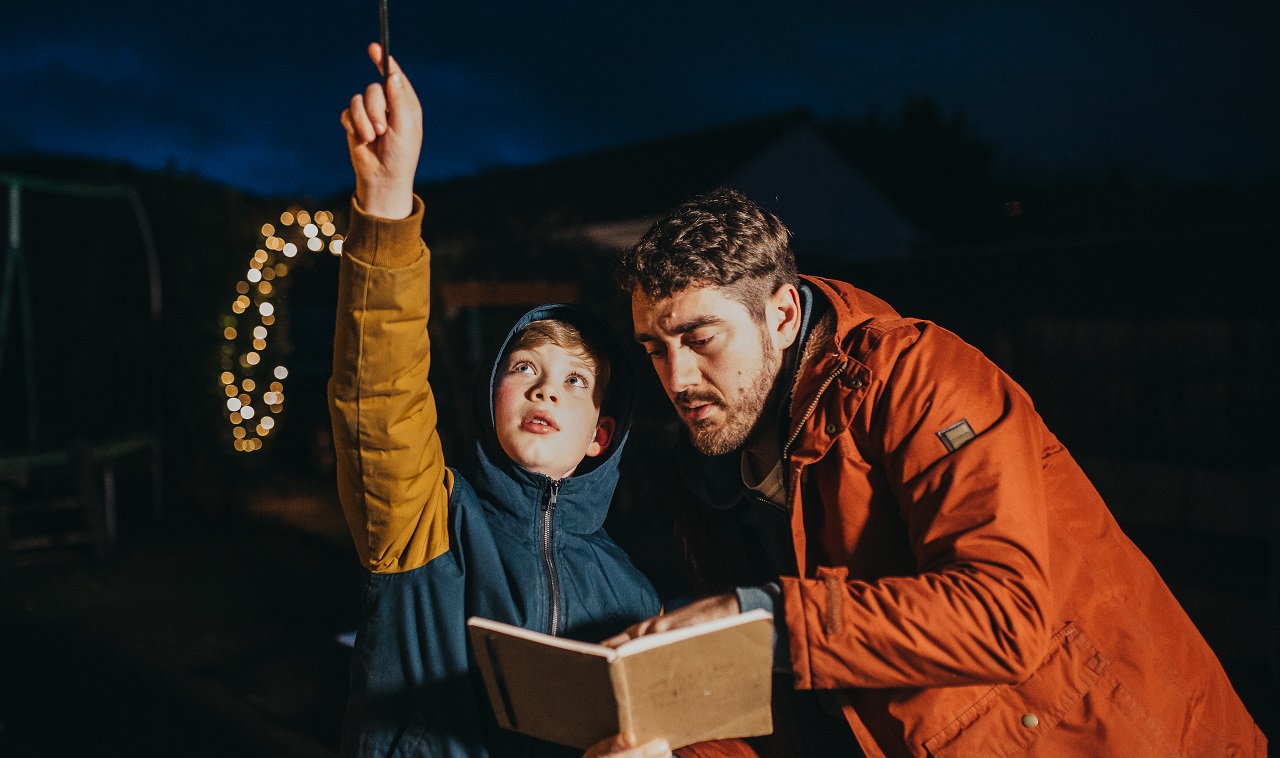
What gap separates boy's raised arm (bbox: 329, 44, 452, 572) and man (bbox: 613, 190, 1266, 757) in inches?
23.0

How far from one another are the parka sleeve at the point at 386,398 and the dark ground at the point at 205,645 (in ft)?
8.13

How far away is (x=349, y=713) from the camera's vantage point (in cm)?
192

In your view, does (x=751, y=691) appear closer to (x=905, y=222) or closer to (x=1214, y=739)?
(x=1214, y=739)

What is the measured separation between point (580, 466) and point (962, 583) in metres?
1.03

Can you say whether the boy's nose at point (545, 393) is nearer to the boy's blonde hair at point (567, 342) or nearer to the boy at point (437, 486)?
the boy at point (437, 486)

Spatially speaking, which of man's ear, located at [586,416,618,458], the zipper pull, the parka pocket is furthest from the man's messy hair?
the parka pocket

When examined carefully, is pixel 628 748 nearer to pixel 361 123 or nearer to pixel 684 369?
pixel 684 369

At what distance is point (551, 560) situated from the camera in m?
2.00

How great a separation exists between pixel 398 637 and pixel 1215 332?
5.45m

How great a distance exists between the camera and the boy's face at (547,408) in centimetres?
199

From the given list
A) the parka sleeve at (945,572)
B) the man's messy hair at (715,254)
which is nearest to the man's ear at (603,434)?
the man's messy hair at (715,254)

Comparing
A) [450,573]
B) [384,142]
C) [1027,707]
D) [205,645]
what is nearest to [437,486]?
[450,573]

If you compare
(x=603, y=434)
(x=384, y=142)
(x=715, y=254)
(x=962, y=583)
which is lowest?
(x=962, y=583)

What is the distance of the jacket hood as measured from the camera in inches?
79.0
